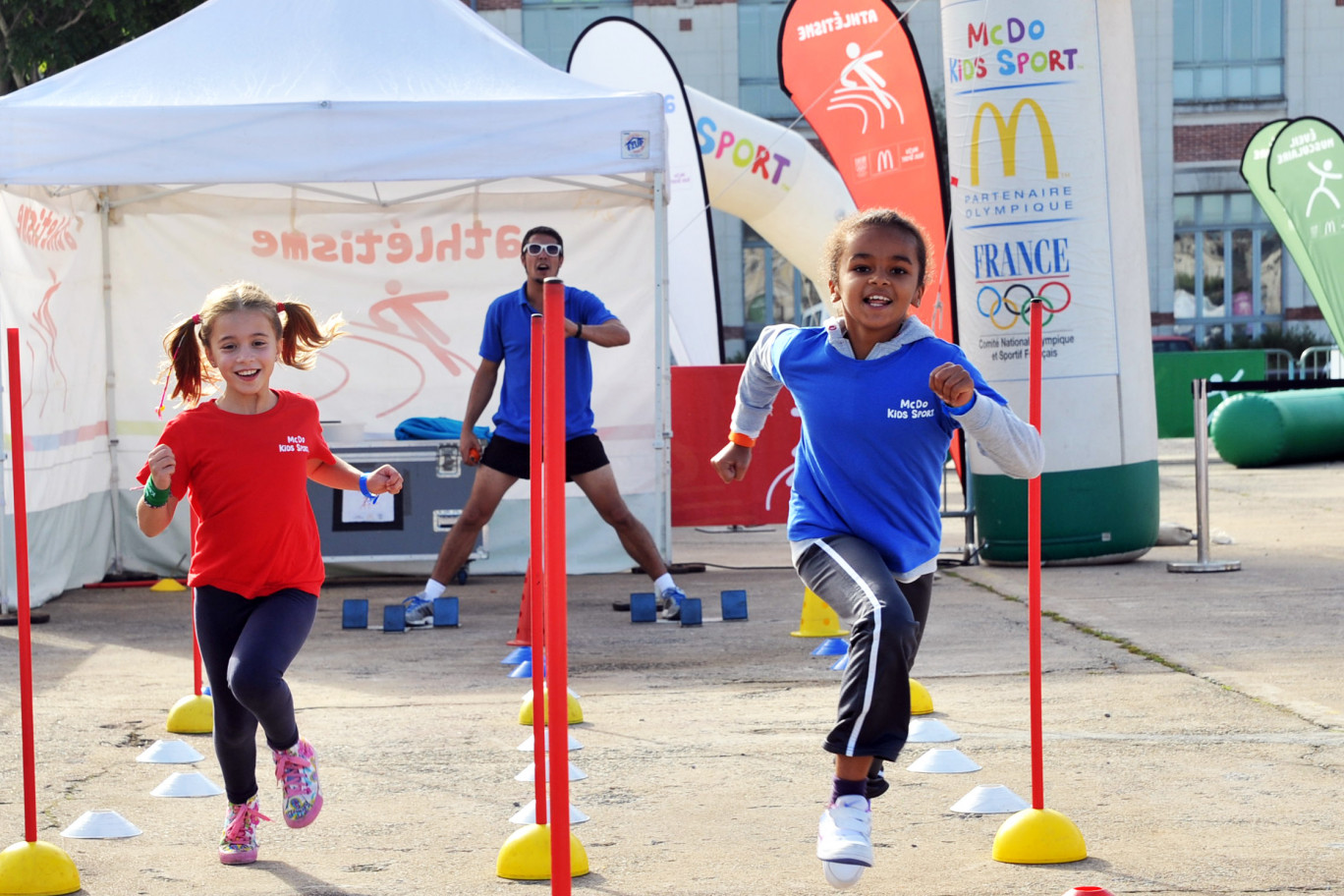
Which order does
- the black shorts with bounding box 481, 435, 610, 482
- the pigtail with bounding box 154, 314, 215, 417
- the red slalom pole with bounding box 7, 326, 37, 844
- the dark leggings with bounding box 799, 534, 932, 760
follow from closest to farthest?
the dark leggings with bounding box 799, 534, 932, 760
the red slalom pole with bounding box 7, 326, 37, 844
the pigtail with bounding box 154, 314, 215, 417
the black shorts with bounding box 481, 435, 610, 482

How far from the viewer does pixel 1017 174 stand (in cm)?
955

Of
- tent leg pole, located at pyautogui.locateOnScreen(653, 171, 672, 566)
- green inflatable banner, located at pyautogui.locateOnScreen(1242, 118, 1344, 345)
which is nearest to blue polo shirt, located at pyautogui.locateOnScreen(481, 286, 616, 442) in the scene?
tent leg pole, located at pyautogui.locateOnScreen(653, 171, 672, 566)

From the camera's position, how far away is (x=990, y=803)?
14.6ft

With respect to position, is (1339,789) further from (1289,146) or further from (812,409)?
(1289,146)

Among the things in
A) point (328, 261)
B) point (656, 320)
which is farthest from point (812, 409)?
point (328, 261)

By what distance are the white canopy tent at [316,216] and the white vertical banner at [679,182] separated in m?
4.29

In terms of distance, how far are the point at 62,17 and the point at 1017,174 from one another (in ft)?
41.9

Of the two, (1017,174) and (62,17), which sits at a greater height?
(62,17)

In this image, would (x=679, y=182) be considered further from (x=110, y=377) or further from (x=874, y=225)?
(x=874, y=225)

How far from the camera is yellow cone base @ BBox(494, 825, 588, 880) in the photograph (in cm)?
393

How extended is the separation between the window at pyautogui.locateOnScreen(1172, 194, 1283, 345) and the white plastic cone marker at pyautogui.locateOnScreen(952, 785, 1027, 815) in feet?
117

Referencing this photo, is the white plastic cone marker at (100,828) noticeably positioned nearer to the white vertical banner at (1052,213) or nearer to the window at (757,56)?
the white vertical banner at (1052,213)

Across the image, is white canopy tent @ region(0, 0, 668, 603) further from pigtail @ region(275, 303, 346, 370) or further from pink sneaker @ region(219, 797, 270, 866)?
pink sneaker @ region(219, 797, 270, 866)

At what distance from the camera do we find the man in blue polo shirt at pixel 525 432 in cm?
800
